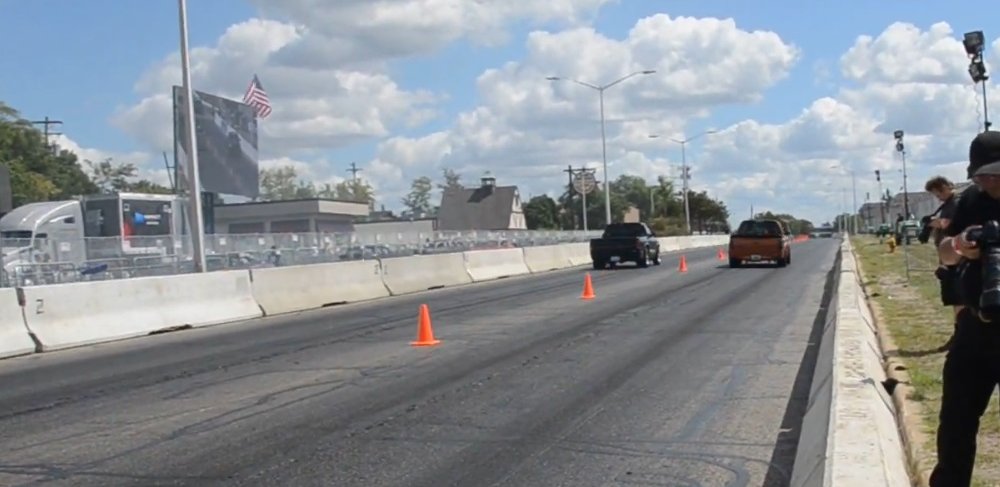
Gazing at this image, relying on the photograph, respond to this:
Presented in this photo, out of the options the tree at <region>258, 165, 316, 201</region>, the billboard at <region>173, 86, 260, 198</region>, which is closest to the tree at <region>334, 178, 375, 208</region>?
the tree at <region>258, 165, 316, 201</region>

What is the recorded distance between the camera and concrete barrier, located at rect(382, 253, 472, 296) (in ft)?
97.8

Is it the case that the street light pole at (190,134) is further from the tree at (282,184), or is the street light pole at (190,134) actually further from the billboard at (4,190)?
the tree at (282,184)

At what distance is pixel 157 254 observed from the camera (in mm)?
32719

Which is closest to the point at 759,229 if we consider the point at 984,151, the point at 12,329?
the point at 12,329

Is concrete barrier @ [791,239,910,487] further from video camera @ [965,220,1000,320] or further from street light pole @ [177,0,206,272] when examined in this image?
street light pole @ [177,0,206,272]

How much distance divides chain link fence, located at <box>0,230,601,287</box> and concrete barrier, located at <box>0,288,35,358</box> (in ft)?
26.6

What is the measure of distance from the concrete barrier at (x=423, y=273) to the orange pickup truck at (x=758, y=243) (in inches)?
394

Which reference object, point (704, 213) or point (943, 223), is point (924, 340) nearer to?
point (943, 223)

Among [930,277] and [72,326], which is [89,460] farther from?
[930,277]

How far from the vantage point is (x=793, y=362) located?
13047 mm

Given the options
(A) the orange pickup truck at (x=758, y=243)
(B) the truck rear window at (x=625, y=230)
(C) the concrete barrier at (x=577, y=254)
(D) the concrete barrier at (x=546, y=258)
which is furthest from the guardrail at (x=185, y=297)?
(C) the concrete barrier at (x=577, y=254)

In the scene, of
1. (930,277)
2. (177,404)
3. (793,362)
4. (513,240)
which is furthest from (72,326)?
(513,240)

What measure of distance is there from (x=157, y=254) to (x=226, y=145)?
19438mm

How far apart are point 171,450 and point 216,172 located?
43.1 meters
